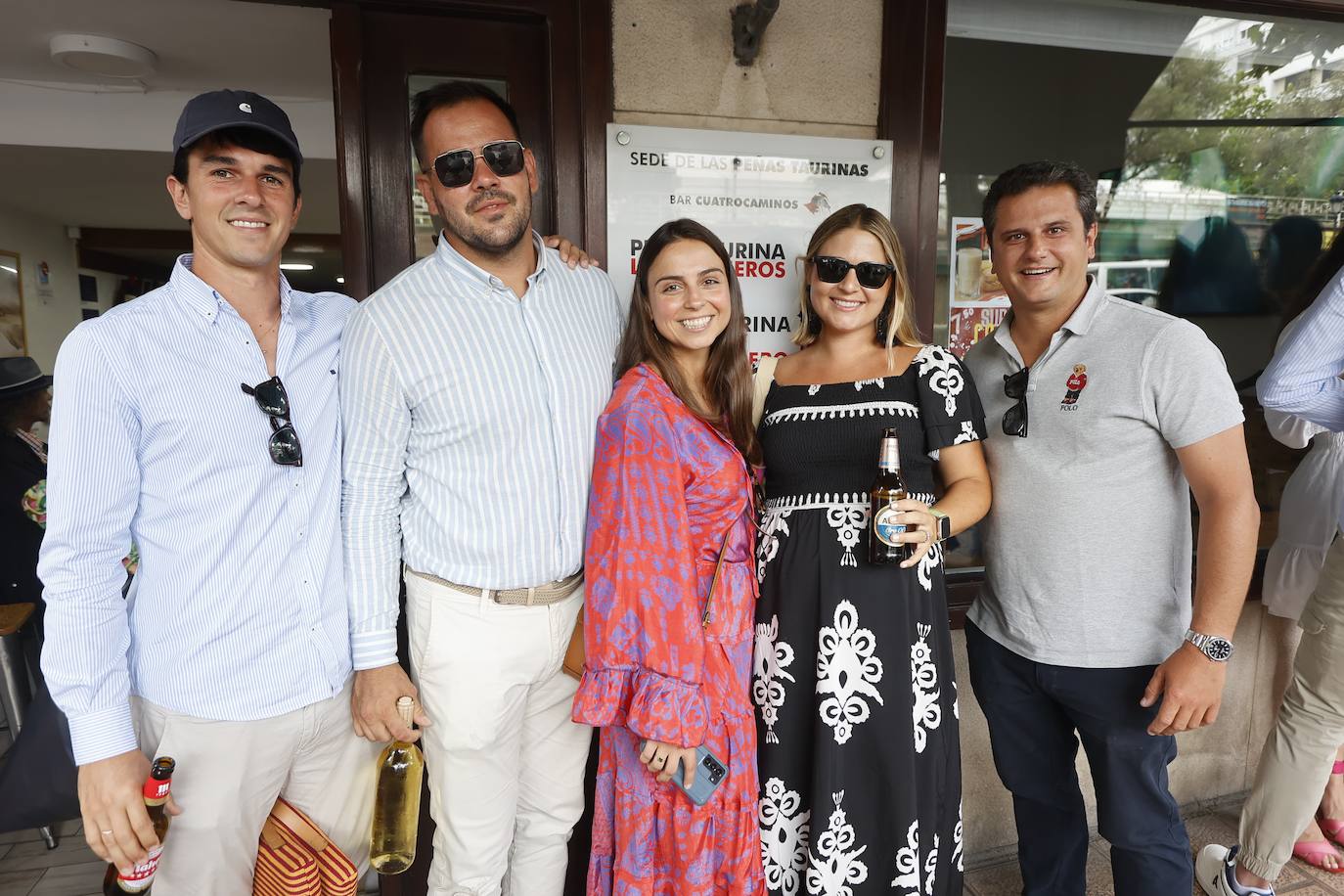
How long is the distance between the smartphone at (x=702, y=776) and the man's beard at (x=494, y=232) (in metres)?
1.34

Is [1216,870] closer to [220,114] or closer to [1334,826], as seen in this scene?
[1334,826]

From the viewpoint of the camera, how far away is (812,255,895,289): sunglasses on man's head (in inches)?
83.2

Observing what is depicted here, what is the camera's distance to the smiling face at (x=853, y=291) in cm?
212

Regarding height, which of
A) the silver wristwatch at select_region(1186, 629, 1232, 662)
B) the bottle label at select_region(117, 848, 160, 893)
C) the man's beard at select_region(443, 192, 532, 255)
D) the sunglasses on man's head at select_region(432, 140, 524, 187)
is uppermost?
the sunglasses on man's head at select_region(432, 140, 524, 187)

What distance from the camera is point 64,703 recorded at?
1.60m

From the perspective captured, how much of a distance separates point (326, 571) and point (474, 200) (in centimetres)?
102

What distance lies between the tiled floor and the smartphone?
1.68m

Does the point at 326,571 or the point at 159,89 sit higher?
the point at 159,89

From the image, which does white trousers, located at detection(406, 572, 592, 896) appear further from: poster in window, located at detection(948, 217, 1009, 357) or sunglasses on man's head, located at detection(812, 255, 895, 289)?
poster in window, located at detection(948, 217, 1009, 357)

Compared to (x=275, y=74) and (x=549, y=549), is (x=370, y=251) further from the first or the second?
(x=275, y=74)

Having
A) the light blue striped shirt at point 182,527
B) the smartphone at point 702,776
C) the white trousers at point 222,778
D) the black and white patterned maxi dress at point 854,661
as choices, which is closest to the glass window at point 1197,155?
the black and white patterned maxi dress at point 854,661

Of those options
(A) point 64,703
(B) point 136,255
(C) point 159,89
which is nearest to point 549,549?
(A) point 64,703

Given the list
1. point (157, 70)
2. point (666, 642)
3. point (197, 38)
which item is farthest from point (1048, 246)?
point (157, 70)

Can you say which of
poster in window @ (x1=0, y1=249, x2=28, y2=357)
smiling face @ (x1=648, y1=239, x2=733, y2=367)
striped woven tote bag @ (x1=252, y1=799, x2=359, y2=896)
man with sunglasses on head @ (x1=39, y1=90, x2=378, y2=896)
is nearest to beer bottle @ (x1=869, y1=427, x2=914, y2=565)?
smiling face @ (x1=648, y1=239, x2=733, y2=367)
